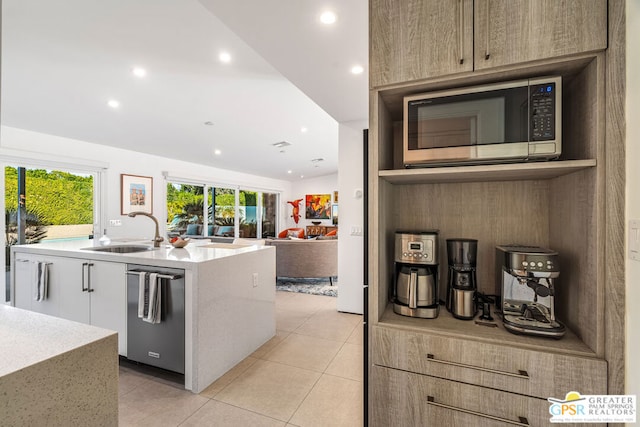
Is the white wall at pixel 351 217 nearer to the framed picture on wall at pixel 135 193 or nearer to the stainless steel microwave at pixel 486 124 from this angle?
the stainless steel microwave at pixel 486 124

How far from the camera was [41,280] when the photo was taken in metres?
2.66

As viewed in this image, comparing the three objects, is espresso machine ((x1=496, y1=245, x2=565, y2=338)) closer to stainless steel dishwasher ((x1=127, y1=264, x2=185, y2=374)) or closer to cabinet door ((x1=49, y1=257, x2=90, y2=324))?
stainless steel dishwasher ((x1=127, y1=264, x2=185, y2=374))

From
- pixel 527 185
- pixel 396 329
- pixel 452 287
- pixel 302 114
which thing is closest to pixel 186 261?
pixel 396 329

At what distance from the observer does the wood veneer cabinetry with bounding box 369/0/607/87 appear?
39.7 inches

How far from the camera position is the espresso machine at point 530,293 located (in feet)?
3.80

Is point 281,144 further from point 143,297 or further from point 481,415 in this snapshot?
point 481,415

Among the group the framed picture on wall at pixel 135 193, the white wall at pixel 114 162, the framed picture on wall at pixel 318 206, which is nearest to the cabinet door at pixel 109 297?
the white wall at pixel 114 162

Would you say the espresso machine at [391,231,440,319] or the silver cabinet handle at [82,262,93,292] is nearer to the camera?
the espresso machine at [391,231,440,319]

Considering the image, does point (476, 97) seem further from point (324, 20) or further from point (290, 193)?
point (290, 193)

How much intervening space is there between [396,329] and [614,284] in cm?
76

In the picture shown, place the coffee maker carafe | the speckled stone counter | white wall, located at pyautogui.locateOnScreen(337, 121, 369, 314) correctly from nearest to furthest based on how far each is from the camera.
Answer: the speckled stone counter
the coffee maker carafe
white wall, located at pyautogui.locateOnScreen(337, 121, 369, 314)

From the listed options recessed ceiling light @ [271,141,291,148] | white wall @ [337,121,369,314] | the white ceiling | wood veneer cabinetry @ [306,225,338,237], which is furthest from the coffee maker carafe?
wood veneer cabinetry @ [306,225,338,237]

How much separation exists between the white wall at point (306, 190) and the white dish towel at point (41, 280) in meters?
7.99

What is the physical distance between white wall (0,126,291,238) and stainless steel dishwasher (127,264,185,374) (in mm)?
3219
